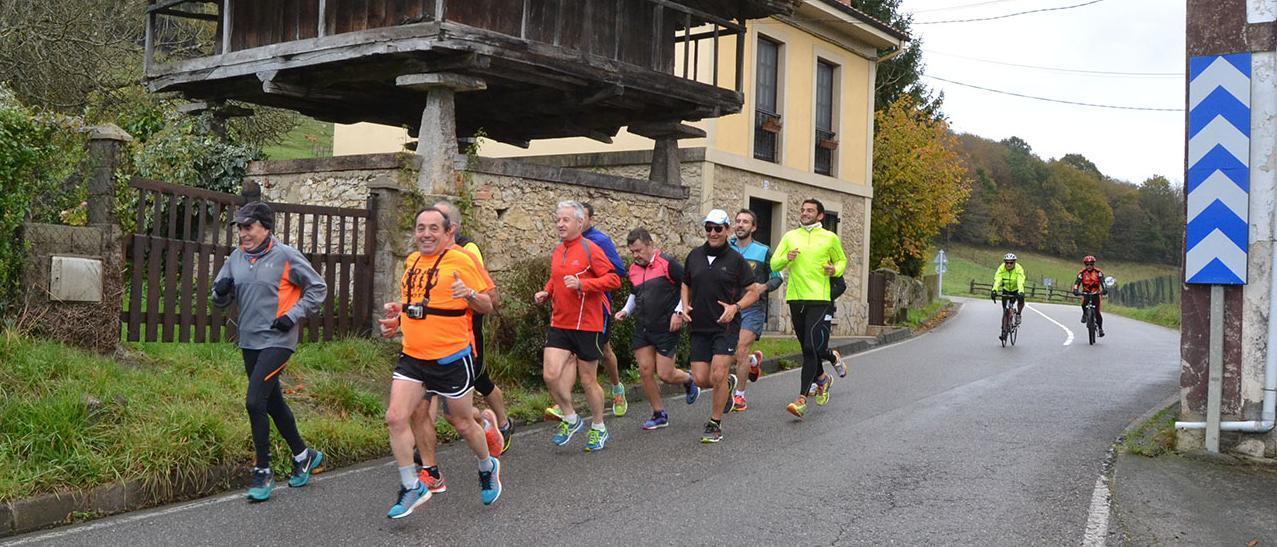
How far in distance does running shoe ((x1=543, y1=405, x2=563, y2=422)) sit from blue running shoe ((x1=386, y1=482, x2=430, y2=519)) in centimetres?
287

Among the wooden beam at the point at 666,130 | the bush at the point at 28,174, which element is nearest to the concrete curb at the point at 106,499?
the bush at the point at 28,174

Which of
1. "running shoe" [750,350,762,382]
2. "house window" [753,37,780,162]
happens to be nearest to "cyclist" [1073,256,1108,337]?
"house window" [753,37,780,162]

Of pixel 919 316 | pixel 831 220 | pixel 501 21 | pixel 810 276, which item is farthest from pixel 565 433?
pixel 919 316

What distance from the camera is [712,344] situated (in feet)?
29.7

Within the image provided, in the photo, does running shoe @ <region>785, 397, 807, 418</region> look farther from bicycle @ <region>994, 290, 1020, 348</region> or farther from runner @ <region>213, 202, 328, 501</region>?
bicycle @ <region>994, 290, 1020, 348</region>

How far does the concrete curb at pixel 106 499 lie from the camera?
598cm

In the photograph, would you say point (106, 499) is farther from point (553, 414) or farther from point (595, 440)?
point (553, 414)

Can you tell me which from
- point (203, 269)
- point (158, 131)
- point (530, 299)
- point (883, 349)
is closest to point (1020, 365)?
point (883, 349)

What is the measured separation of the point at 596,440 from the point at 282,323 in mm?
2620

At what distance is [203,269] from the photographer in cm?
1027

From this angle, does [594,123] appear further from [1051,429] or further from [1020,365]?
[1051,429]

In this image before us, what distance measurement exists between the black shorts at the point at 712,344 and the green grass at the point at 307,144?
36.2m

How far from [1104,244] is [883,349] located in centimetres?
8082

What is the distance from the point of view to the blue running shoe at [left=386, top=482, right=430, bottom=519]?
5977 mm
